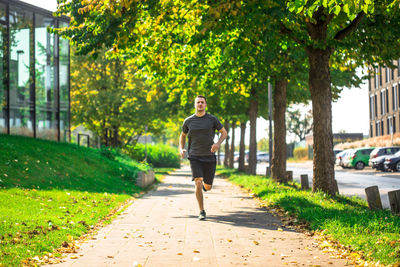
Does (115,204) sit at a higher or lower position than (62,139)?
lower

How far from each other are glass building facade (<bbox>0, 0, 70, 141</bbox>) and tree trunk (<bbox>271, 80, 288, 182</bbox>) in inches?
400

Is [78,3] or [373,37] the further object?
[373,37]

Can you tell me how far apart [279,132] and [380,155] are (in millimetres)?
18571

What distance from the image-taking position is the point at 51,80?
24328 mm

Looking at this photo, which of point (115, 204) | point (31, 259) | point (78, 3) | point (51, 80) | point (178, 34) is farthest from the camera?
point (51, 80)

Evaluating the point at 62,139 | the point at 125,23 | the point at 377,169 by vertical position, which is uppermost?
the point at 125,23

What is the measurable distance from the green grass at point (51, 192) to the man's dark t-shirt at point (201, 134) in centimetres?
215

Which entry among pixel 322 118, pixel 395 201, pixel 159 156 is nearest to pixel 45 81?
pixel 322 118

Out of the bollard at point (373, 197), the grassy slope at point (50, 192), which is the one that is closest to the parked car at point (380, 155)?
the grassy slope at point (50, 192)

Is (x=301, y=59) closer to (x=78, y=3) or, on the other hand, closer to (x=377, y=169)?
(x=78, y=3)

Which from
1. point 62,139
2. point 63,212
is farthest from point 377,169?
point 63,212

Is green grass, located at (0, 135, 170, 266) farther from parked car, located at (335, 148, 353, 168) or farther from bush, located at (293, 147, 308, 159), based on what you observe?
bush, located at (293, 147, 308, 159)

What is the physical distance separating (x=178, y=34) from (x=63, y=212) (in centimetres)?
647

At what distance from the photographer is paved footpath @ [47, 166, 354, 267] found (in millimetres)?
5965
